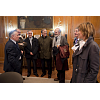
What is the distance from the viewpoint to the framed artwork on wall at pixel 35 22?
16.5ft

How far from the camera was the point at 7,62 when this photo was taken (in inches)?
84.6

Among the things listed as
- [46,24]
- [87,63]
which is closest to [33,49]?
[46,24]

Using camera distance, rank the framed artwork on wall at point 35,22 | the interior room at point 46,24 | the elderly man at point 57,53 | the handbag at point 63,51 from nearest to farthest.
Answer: the handbag at point 63,51
the elderly man at point 57,53
the interior room at point 46,24
the framed artwork on wall at point 35,22

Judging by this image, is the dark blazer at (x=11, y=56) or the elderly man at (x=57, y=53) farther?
the elderly man at (x=57, y=53)

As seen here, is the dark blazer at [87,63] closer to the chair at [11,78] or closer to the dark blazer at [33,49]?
the chair at [11,78]

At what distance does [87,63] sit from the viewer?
1249mm

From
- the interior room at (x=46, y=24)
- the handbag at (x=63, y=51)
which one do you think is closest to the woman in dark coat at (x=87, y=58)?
the handbag at (x=63, y=51)

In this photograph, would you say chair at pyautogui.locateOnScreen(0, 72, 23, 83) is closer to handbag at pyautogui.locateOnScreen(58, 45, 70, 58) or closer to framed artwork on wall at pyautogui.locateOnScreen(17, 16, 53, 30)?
handbag at pyautogui.locateOnScreen(58, 45, 70, 58)

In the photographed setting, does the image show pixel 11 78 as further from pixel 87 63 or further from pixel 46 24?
pixel 46 24

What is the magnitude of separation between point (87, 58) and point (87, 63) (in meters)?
0.08

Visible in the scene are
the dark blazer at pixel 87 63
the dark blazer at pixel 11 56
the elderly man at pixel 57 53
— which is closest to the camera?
the dark blazer at pixel 87 63

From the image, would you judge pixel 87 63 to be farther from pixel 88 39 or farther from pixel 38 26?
pixel 38 26

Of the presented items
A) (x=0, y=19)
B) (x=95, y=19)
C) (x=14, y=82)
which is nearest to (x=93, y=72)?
(x=14, y=82)

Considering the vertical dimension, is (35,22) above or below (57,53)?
above
